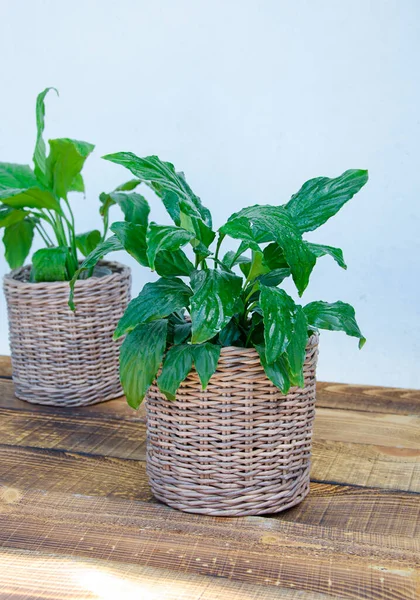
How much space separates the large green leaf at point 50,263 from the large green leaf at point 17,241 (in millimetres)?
165

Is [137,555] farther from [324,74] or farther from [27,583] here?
[324,74]

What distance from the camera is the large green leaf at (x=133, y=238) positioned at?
1285 mm

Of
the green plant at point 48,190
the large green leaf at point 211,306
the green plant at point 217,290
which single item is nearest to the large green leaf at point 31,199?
the green plant at point 48,190

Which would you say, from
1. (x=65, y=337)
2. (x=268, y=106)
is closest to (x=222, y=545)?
(x=65, y=337)

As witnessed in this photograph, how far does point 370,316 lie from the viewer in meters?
2.10

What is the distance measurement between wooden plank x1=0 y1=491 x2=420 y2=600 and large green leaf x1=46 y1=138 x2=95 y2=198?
717 millimetres

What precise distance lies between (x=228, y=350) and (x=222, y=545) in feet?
1.00

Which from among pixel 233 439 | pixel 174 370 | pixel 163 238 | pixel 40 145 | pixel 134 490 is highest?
pixel 40 145

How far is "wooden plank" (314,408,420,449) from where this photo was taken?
5.32 feet

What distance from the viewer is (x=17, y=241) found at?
1873mm

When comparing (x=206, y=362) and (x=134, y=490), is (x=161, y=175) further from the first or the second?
(x=134, y=490)

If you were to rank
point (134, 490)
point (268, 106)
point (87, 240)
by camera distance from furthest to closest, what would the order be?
point (268, 106), point (87, 240), point (134, 490)

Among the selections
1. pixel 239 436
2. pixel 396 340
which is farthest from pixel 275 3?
pixel 239 436

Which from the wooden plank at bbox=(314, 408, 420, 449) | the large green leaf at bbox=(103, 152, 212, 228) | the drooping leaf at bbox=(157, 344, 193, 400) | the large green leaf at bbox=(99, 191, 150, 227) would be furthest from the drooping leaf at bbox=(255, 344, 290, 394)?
the large green leaf at bbox=(99, 191, 150, 227)
